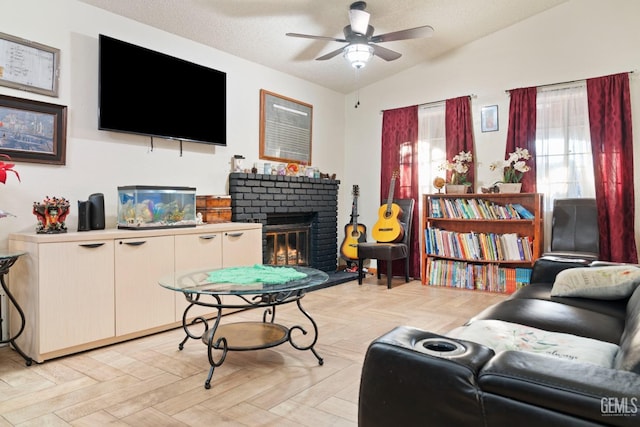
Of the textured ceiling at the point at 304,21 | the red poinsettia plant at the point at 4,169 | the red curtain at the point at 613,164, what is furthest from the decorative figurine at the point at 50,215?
the red curtain at the point at 613,164

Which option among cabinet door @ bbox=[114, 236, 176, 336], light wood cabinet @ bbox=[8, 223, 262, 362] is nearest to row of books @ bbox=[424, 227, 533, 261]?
light wood cabinet @ bbox=[8, 223, 262, 362]

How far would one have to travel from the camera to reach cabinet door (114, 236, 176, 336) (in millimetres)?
2789

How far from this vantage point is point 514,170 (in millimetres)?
4320

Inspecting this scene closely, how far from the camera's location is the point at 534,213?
425 cm

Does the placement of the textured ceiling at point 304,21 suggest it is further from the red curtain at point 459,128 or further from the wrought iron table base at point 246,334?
the wrought iron table base at point 246,334

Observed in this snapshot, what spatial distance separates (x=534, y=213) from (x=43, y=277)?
4266 millimetres

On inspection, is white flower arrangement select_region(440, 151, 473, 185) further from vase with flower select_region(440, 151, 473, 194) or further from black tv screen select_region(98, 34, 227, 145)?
black tv screen select_region(98, 34, 227, 145)

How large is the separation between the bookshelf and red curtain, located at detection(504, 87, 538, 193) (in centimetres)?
20

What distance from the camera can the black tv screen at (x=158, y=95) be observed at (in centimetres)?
312

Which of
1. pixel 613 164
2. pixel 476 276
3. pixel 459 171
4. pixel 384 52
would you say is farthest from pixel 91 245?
pixel 613 164

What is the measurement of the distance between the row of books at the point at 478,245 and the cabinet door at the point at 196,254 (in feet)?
8.44

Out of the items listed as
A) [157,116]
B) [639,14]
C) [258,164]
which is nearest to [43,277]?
[157,116]

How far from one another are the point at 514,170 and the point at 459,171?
0.56 m

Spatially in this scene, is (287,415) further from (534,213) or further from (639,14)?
(639,14)
